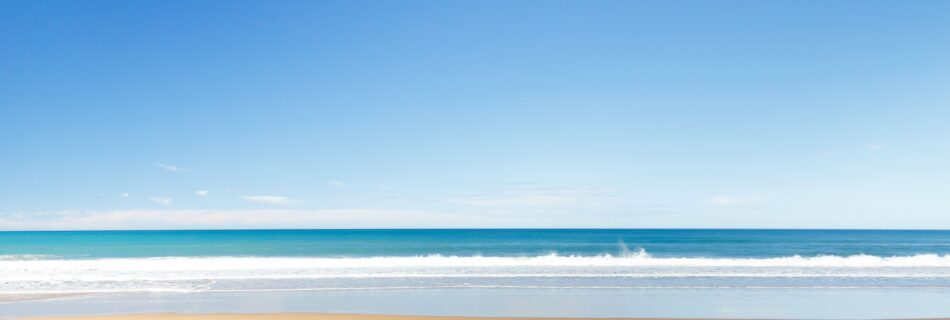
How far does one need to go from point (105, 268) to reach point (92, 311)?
1090 cm

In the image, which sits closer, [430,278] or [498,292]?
[498,292]

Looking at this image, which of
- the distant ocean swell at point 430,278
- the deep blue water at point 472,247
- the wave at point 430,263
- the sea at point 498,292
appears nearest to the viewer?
the sea at point 498,292

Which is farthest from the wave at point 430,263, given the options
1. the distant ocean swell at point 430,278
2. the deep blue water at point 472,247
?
the deep blue water at point 472,247

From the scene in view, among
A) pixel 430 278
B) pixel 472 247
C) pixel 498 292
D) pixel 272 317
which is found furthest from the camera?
pixel 472 247

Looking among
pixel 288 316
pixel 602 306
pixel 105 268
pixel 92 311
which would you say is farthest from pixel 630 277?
pixel 105 268

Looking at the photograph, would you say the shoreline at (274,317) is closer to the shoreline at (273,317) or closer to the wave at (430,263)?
the shoreline at (273,317)

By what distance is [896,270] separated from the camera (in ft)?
63.7

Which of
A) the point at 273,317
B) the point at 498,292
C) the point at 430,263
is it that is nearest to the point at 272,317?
the point at 273,317

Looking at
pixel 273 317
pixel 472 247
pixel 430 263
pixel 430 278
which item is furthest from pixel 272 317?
pixel 472 247

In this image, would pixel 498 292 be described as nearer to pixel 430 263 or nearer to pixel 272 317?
pixel 272 317

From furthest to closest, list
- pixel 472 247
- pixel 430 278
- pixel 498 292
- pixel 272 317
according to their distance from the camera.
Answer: pixel 472 247, pixel 430 278, pixel 498 292, pixel 272 317

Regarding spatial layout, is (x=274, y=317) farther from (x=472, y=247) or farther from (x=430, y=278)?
(x=472, y=247)

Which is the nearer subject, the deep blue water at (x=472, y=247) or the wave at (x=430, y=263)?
the wave at (x=430, y=263)

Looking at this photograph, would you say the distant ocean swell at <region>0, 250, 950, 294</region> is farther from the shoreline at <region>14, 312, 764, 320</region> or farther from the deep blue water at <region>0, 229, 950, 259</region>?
the deep blue water at <region>0, 229, 950, 259</region>
